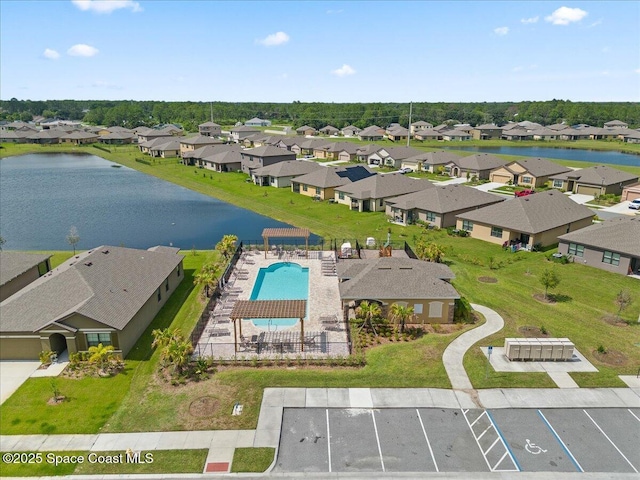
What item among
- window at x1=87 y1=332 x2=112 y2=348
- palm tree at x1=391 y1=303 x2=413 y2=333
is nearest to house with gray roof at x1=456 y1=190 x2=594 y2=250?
palm tree at x1=391 y1=303 x2=413 y2=333

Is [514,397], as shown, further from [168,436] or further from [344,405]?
[168,436]

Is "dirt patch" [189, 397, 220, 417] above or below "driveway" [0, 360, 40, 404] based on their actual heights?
above

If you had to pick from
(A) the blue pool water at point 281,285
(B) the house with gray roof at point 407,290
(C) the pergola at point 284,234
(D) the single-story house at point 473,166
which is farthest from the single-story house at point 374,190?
(B) the house with gray roof at point 407,290

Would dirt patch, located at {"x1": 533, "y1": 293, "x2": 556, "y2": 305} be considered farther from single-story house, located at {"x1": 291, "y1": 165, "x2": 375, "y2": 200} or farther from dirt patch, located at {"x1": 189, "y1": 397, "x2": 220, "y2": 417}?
single-story house, located at {"x1": 291, "y1": 165, "x2": 375, "y2": 200}

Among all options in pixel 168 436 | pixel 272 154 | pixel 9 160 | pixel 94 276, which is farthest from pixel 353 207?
pixel 9 160

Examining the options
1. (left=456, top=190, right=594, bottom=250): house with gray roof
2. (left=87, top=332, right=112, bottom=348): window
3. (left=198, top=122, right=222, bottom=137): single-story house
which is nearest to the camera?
(left=87, top=332, right=112, bottom=348): window

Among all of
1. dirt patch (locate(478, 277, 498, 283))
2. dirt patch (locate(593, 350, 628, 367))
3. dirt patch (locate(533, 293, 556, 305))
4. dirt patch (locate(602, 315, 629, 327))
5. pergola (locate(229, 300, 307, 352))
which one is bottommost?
dirt patch (locate(593, 350, 628, 367))

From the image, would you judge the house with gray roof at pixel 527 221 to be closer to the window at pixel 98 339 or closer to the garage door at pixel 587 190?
the garage door at pixel 587 190
